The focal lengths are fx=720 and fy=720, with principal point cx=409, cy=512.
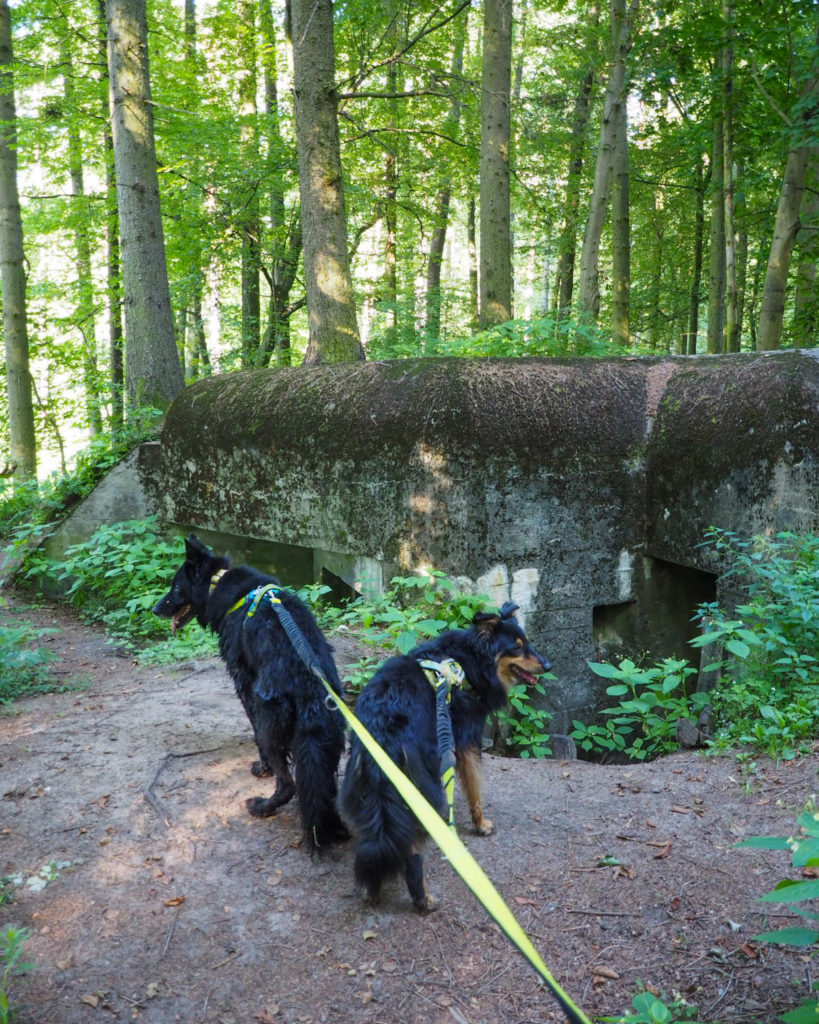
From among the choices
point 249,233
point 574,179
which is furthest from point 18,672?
point 574,179

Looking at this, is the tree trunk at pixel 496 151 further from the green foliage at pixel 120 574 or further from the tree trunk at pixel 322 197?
the green foliage at pixel 120 574

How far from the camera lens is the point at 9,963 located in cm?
237

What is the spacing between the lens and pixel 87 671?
21.2 ft

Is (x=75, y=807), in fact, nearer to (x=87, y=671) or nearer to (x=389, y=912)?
(x=389, y=912)

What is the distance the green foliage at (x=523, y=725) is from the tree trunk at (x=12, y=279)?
32.9 feet

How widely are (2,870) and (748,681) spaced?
4.24 meters

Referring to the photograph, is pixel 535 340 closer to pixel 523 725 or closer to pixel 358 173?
pixel 523 725

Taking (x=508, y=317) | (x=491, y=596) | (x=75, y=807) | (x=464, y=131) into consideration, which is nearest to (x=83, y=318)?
(x=464, y=131)

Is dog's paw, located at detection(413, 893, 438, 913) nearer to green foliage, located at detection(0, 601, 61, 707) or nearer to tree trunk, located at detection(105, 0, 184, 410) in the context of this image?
green foliage, located at detection(0, 601, 61, 707)

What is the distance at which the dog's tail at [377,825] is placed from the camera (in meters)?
2.84

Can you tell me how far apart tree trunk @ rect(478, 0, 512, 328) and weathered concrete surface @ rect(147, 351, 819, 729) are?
3.31 meters

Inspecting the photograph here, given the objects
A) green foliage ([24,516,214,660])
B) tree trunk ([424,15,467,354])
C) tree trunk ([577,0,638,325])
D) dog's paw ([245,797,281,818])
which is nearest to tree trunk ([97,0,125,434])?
green foliage ([24,516,214,660])

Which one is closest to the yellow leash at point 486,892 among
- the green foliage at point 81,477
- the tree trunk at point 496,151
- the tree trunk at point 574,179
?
the green foliage at point 81,477

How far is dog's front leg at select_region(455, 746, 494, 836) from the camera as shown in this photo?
356cm
